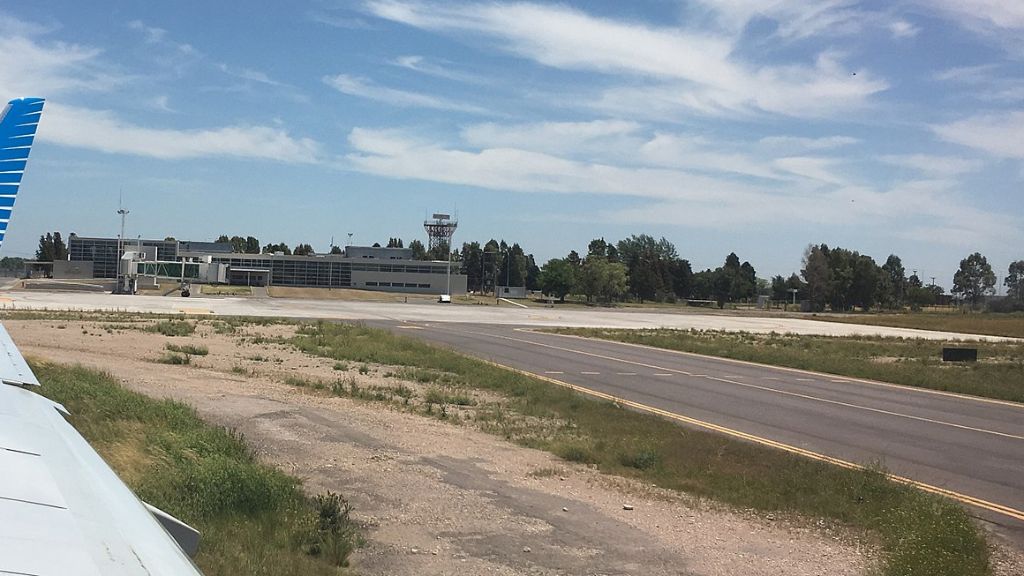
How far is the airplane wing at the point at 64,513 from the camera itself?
6.56 feet

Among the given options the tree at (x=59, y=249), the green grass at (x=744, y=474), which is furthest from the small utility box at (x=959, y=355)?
the tree at (x=59, y=249)

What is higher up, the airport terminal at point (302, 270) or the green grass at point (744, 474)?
the airport terminal at point (302, 270)

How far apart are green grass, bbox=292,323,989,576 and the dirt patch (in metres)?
0.56

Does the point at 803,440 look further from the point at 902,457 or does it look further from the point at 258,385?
the point at 258,385

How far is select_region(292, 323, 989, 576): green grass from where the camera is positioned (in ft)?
28.7

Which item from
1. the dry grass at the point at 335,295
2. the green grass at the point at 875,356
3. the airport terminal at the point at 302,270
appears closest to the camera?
the green grass at the point at 875,356

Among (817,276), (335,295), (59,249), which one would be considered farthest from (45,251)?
(817,276)

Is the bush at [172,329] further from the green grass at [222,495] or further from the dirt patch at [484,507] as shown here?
the green grass at [222,495]

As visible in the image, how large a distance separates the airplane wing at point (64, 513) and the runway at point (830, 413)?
1083cm

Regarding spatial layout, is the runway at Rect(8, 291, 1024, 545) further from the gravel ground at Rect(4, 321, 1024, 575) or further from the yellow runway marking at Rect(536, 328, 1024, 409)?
the gravel ground at Rect(4, 321, 1024, 575)

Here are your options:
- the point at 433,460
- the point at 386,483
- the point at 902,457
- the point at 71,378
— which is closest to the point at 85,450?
the point at 386,483

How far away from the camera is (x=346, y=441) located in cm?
1340

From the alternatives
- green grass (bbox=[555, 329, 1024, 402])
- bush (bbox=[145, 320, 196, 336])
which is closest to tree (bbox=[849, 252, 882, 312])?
green grass (bbox=[555, 329, 1024, 402])

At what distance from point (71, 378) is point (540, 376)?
50.6 ft
